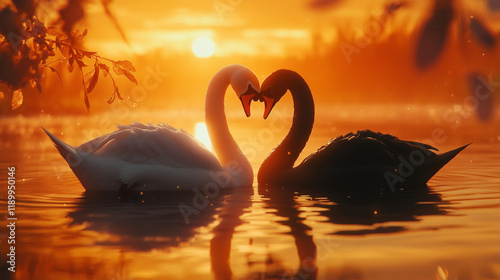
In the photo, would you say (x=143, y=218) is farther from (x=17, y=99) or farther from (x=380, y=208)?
(x=380, y=208)

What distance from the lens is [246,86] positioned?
10109 millimetres

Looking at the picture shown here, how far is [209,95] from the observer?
1057 cm

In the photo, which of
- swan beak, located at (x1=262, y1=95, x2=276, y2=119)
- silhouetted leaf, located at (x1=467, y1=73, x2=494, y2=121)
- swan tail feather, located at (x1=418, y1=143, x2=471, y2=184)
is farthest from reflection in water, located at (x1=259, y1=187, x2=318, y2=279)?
silhouetted leaf, located at (x1=467, y1=73, x2=494, y2=121)

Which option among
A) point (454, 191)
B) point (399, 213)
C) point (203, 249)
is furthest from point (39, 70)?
point (454, 191)

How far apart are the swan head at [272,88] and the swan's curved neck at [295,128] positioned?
0.17 feet

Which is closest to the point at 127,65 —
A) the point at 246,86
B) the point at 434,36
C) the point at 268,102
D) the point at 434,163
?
the point at 434,36

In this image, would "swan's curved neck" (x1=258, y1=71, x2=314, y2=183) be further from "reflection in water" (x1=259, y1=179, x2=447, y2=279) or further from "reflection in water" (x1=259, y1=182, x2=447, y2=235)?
"reflection in water" (x1=259, y1=182, x2=447, y2=235)

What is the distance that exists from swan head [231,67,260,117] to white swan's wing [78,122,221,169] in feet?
3.97

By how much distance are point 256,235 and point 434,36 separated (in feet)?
15.1

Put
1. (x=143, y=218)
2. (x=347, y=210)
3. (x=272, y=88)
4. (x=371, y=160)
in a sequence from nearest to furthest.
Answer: (x=143, y=218) < (x=347, y=210) < (x=371, y=160) < (x=272, y=88)

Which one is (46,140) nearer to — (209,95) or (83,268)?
(209,95)

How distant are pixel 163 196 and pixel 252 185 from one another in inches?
70.6

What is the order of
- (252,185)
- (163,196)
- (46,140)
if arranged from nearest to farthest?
(163,196) → (252,185) → (46,140)

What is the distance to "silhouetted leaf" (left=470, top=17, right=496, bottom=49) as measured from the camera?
1.75m
